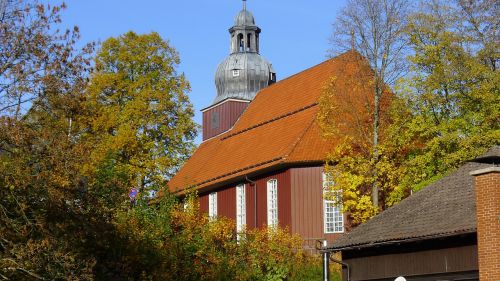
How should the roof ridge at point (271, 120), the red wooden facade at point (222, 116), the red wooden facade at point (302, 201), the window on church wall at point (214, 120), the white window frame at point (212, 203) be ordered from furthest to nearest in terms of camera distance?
the window on church wall at point (214, 120), the red wooden facade at point (222, 116), the white window frame at point (212, 203), the roof ridge at point (271, 120), the red wooden facade at point (302, 201)

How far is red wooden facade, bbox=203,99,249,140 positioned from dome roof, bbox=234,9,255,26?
186 inches

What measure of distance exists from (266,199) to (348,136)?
7.60 meters

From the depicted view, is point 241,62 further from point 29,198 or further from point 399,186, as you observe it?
point 29,198

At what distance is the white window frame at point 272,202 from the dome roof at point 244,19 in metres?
14.9

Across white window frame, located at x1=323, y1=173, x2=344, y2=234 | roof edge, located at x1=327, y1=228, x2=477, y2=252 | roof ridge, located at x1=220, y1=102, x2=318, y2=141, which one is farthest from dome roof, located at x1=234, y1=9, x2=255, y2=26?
roof edge, located at x1=327, y1=228, x2=477, y2=252

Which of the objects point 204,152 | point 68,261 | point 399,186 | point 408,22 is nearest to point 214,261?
point 399,186

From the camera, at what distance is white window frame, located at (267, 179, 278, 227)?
143 ft

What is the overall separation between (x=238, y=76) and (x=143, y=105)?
27.0 ft

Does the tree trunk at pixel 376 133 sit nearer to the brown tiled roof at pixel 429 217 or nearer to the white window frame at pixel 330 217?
the white window frame at pixel 330 217

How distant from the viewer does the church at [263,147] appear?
41.5 metres

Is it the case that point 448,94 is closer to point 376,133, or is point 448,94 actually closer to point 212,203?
point 376,133

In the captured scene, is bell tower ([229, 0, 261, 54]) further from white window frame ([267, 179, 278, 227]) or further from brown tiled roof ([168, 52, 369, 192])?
white window frame ([267, 179, 278, 227])

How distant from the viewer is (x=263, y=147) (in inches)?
1807

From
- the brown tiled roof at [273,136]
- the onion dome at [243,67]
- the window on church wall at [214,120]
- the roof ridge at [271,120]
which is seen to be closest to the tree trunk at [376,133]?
the brown tiled roof at [273,136]
